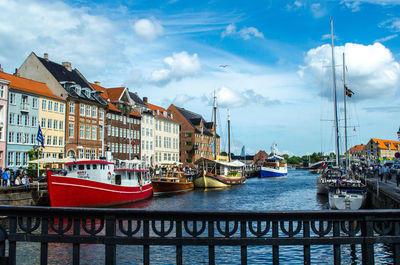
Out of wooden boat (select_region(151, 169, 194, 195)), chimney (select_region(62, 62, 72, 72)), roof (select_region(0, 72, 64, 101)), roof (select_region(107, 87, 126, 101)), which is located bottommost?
wooden boat (select_region(151, 169, 194, 195))

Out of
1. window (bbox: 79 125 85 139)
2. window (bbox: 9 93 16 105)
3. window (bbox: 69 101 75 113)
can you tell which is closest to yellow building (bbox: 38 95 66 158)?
window (bbox: 69 101 75 113)

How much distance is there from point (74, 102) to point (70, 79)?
17.0ft

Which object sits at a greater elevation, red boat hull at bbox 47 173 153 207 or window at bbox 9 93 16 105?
window at bbox 9 93 16 105

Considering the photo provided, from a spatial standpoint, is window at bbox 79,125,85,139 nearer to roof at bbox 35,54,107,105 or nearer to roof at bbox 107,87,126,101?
roof at bbox 35,54,107,105

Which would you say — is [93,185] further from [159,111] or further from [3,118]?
[159,111]

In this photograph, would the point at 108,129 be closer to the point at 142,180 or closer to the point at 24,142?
the point at 24,142

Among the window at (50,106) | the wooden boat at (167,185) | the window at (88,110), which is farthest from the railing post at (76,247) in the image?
the window at (88,110)

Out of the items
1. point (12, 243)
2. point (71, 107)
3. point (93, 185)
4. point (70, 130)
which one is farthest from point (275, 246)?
point (71, 107)

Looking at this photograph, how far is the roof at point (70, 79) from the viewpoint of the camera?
185 feet

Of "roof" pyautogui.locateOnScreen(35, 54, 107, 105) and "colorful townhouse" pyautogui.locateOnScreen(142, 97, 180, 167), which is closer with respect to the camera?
"roof" pyautogui.locateOnScreen(35, 54, 107, 105)

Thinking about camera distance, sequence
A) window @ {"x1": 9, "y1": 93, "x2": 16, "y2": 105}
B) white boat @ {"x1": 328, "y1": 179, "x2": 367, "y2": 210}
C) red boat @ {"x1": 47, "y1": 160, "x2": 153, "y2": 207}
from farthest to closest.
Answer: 1. window @ {"x1": 9, "y1": 93, "x2": 16, "y2": 105}
2. red boat @ {"x1": 47, "y1": 160, "x2": 153, "y2": 207}
3. white boat @ {"x1": 328, "y1": 179, "x2": 367, "y2": 210}

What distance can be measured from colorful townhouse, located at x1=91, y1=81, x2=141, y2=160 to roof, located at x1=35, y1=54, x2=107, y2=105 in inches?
164

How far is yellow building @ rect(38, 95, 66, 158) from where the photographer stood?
50844mm

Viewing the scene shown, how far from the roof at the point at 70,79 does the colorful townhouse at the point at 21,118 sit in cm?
525
